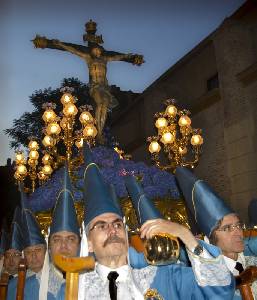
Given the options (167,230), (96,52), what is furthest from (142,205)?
(96,52)

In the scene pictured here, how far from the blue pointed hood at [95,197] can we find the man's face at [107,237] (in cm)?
4

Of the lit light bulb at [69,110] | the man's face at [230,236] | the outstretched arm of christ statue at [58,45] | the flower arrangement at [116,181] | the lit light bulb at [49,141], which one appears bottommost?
the man's face at [230,236]

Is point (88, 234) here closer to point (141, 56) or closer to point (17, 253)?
point (17, 253)

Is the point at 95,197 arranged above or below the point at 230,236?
above

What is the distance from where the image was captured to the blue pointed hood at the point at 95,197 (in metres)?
2.89

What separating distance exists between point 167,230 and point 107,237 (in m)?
0.63

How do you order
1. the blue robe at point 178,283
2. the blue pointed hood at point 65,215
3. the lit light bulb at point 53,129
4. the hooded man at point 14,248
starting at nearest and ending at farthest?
the blue robe at point 178,283
the blue pointed hood at point 65,215
the hooded man at point 14,248
the lit light bulb at point 53,129

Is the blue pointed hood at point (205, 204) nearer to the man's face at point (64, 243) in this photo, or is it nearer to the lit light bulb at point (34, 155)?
the man's face at point (64, 243)

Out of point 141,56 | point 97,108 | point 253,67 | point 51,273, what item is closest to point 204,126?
point 253,67

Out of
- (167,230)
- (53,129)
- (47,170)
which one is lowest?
(167,230)

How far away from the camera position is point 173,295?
2598 mm

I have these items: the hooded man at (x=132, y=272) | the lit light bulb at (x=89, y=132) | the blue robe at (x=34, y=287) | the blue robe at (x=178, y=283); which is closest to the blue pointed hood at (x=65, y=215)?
the blue robe at (x=34, y=287)

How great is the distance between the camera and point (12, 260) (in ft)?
20.1

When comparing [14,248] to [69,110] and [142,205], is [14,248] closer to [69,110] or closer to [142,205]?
[69,110]
